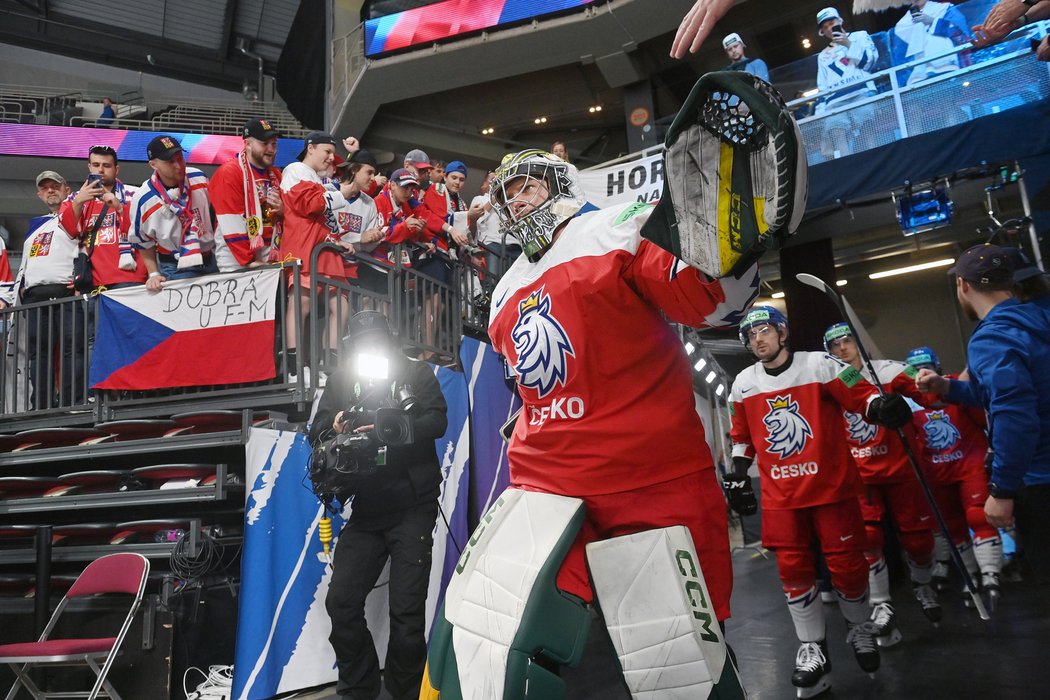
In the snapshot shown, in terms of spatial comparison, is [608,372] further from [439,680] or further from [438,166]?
[438,166]

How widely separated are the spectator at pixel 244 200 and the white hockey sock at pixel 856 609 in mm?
4447

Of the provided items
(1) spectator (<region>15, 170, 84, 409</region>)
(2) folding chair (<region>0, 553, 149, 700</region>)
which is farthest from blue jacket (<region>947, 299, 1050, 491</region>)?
(1) spectator (<region>15, 170, 84, 409</region>)

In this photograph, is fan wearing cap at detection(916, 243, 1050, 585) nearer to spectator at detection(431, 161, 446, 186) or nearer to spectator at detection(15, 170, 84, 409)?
spectator at detection(431, 161, 446, 186)

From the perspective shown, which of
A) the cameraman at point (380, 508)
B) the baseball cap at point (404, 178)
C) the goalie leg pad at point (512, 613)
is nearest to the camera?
the goalie leg pad at point (512, 613)

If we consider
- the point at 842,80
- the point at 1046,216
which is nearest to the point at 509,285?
the point at 1046,216

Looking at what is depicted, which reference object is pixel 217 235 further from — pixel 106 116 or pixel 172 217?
pixel 106 116

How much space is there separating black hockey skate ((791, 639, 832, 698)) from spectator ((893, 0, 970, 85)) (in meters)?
6.55

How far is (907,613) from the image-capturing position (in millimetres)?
5977

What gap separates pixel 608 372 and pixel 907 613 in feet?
17.1

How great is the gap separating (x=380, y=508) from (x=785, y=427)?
96.6 inches

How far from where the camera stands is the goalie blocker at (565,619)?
1.84 m

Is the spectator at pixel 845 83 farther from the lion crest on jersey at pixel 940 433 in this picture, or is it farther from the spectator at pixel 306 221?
the spectator at pixel 306 221

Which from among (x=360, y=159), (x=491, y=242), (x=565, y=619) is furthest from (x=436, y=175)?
(x=565, y=619)

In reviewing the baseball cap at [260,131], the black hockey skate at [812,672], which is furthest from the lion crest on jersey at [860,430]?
the baseball cap at [260,131]
